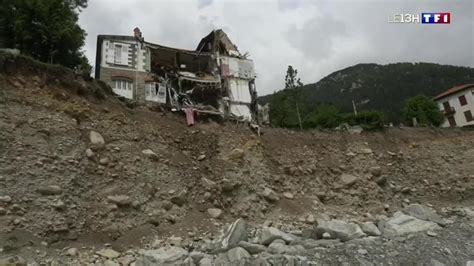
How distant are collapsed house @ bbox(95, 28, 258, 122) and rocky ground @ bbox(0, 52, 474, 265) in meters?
4.70

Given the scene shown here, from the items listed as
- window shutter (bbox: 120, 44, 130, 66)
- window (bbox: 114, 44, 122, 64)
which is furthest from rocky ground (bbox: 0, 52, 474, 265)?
window (bbox: 114, 44, 122, 64)

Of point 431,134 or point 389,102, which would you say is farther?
point 389,102

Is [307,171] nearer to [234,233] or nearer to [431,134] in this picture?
[234,233]

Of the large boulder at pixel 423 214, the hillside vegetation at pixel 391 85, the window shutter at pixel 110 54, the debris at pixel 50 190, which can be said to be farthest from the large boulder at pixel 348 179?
the hillside vegetation at pixel 391 85

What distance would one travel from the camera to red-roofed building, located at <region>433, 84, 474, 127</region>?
43478 mm

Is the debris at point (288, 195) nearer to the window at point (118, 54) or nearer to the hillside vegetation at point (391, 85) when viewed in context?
the window at point (118, 54)

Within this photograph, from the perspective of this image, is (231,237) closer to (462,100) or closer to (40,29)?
(40,29)

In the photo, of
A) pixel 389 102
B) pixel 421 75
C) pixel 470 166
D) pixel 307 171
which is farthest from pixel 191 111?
pixel 421 75

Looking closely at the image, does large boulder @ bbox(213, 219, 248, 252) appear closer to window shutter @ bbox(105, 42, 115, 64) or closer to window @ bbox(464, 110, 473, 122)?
window shutter @ bbox(105, 42, 115, 64)

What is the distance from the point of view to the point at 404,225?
1442 cm

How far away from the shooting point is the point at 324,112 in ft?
103

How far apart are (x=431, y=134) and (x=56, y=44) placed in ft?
85.1

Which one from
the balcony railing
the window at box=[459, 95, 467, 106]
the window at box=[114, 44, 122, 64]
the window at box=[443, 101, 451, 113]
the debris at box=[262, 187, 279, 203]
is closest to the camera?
the debris at box=[262, 187, 279, 203]

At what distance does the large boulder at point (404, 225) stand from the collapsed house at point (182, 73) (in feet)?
31.4
